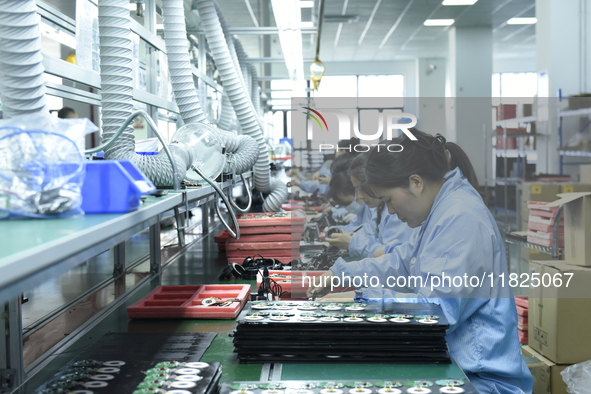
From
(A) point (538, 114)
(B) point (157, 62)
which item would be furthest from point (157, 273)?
(A) point (538, 114)

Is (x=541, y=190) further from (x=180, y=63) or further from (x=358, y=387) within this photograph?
(x=358, y=387)

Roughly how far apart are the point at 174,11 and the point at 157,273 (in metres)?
1.33

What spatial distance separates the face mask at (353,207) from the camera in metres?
1.99

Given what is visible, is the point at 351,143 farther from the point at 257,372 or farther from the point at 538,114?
the point at 538,114

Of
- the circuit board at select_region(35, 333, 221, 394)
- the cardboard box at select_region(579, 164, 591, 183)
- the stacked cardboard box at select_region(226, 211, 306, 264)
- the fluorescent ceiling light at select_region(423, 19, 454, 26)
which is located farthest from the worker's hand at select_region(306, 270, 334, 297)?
the fluorescent ceiling light at select_region(423, 19, 454, 26)

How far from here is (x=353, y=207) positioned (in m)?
2.00

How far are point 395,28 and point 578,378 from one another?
32.0 feet

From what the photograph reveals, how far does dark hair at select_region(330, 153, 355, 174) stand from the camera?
196 centimetres

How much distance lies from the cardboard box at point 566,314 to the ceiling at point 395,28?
5.51 meters

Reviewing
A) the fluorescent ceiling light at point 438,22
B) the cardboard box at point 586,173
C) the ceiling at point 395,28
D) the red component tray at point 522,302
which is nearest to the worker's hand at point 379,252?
the red component tray at point 522,302

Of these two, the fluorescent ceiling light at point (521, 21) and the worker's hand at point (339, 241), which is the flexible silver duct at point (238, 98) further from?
the fluorescent ceiling light at point (521, 21)

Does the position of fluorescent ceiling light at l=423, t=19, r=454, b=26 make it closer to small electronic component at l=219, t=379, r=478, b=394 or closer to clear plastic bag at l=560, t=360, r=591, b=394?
clear plastic bag at l=560, t=360, r=591, b=394

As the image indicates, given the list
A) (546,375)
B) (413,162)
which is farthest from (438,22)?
(413,162)

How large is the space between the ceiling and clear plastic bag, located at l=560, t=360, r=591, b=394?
5854 mm
